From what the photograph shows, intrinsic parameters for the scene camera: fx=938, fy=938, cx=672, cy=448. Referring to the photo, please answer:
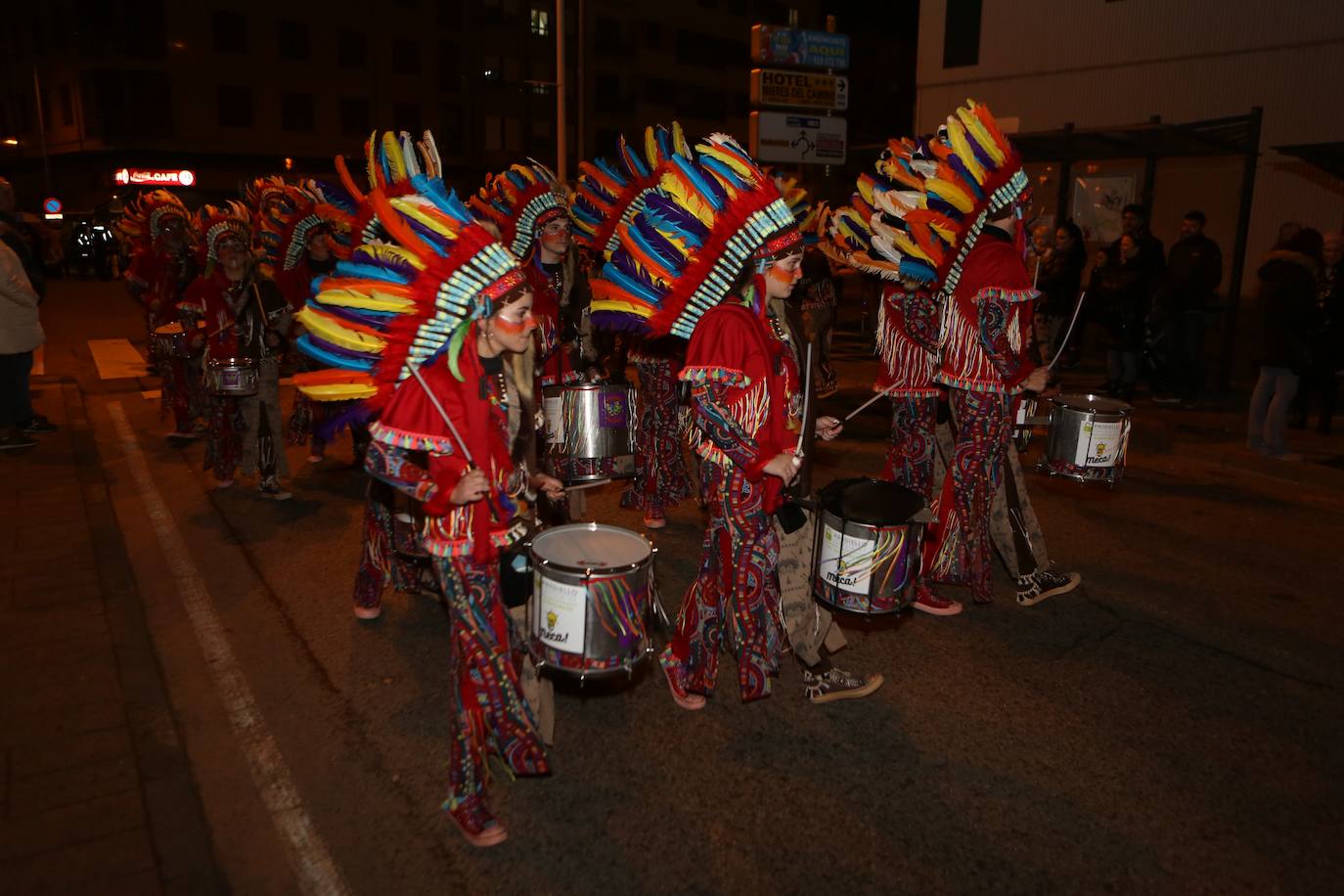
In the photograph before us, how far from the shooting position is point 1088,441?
4.92m

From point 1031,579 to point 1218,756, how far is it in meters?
1.60

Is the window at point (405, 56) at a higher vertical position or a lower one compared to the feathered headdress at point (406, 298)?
higher

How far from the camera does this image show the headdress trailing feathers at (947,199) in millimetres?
4820

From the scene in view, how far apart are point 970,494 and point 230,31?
4548 centimetres

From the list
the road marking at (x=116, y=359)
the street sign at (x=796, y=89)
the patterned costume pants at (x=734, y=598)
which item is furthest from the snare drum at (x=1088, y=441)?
the road marking at (x=116, y=359)

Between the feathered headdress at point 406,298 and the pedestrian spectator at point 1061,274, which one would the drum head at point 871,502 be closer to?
the feathered headdress at point 406,298

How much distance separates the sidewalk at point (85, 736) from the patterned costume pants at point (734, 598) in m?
1.95

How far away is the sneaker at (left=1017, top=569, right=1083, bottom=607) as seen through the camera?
5.32 meters

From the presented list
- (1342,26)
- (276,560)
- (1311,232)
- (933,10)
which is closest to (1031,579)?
(276,560)

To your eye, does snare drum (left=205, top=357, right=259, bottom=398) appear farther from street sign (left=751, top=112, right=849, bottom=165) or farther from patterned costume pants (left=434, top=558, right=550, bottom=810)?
street sign (left=751, top=112, right=849, bottom=165)

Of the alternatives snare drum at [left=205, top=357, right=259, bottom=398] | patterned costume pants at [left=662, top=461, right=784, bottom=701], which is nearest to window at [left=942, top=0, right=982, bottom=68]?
snare drum at [left=205, top=357, right=259, bottom=398]

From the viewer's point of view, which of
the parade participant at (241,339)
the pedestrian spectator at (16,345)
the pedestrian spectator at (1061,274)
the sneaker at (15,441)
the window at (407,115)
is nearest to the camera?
the parade participant at (241,339)

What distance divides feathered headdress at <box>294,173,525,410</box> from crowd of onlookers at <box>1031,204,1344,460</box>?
5929 mm

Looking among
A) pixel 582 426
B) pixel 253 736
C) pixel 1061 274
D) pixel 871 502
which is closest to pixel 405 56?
pixel 1061 274
